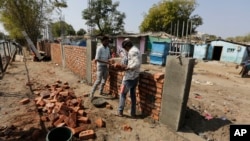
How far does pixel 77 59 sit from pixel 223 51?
1740cm

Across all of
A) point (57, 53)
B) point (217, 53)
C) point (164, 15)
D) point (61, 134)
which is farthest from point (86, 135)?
point (164, 15)

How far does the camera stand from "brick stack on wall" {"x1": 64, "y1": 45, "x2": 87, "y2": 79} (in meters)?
6.86

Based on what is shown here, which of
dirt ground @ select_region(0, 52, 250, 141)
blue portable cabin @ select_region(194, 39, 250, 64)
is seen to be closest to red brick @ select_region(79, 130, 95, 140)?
dirt ground @ select_region(0, 52, 250, 141)

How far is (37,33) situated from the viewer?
2219cm

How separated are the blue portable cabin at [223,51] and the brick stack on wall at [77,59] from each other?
1653cm

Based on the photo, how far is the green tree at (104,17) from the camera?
3767cm

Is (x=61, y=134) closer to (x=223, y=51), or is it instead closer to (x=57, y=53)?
(x=57, y=53)

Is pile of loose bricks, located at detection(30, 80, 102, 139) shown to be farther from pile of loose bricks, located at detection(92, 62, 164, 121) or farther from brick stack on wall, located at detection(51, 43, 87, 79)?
brick stack on wall, located at detection(51, 43, 87, 79)

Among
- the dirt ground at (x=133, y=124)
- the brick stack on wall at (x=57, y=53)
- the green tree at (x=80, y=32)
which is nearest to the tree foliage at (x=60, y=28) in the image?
the green tree at (x=80, y=32)

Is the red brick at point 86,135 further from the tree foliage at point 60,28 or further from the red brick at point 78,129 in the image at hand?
the tree foliage at point 60,28

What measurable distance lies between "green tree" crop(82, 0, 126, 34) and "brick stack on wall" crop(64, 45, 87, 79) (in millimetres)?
30181

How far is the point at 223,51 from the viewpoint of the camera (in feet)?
62.9

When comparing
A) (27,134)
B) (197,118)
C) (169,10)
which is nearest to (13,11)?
(27,134)

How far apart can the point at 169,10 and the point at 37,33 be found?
81.7 ft
